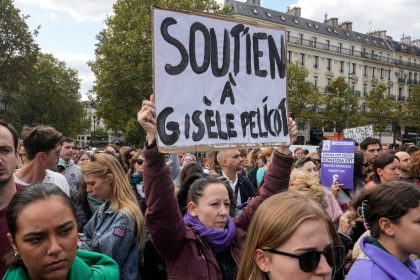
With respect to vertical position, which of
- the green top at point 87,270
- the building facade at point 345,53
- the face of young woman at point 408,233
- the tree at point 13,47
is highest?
the building facade at point 345,53

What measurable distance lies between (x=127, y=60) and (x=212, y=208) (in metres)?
32.6

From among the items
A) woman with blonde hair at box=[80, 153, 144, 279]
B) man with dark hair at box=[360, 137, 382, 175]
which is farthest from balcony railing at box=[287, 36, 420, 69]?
woman with blonde hair at box=[80, 153, 144, 279]

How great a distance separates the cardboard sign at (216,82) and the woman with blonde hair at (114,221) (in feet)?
2.82

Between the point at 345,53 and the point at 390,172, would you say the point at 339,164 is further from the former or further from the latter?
the point at 345,53

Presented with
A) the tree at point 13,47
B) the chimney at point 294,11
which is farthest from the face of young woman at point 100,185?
the chimney at point 294,11

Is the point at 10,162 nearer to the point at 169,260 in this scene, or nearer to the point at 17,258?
the point at 17,258

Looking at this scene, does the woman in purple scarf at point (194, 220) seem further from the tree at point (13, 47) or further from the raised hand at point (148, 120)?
the tree at point (13, 47)

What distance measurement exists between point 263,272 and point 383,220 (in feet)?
3.69

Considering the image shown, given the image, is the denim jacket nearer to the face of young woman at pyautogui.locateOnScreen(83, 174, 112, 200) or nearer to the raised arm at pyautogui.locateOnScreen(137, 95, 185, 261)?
the face of young woman at pyautogui.locateOnScreen(83, 174, 112, 200)

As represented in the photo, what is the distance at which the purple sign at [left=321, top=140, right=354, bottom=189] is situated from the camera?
6.07 m

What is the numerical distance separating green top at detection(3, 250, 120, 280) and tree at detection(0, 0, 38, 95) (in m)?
34.9

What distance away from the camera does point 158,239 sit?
2.70m

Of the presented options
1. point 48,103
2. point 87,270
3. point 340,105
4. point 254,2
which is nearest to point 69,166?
point 87,270

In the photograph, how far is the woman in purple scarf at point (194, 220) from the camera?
8.67 feet
